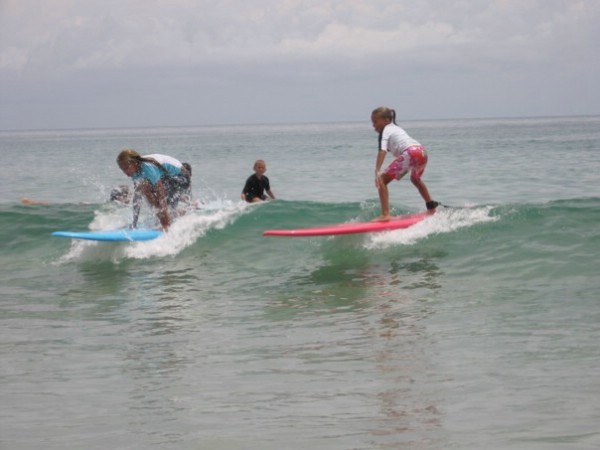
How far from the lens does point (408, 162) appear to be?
11172 millimetres

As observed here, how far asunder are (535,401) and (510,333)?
1903 millimetres

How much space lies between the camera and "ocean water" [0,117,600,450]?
4984mm

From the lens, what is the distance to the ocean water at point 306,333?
4.98 meters

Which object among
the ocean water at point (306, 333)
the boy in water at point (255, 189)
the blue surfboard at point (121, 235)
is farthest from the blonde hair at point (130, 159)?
the boy in water at point (255, 189)

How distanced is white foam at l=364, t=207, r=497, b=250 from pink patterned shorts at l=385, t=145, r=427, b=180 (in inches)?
36.1

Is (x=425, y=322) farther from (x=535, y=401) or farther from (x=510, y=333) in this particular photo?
(x=535, y=401)

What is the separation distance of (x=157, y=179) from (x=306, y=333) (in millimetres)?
4743

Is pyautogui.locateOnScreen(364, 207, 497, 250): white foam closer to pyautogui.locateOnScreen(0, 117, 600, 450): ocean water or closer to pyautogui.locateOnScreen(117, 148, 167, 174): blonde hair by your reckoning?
pyautogui.locateOnScreen(0, 117, 600, 450): ocean water

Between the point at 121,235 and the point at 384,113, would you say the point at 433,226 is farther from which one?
the point at 121,235

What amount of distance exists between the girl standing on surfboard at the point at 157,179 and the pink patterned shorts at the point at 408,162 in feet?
9.38

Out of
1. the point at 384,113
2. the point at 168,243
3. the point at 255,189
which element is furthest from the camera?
the point at 255,189

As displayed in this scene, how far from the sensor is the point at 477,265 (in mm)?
10609

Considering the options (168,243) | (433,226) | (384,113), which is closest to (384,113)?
(384,113)

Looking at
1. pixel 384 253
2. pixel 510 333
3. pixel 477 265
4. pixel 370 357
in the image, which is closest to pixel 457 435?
pixel 370 357
